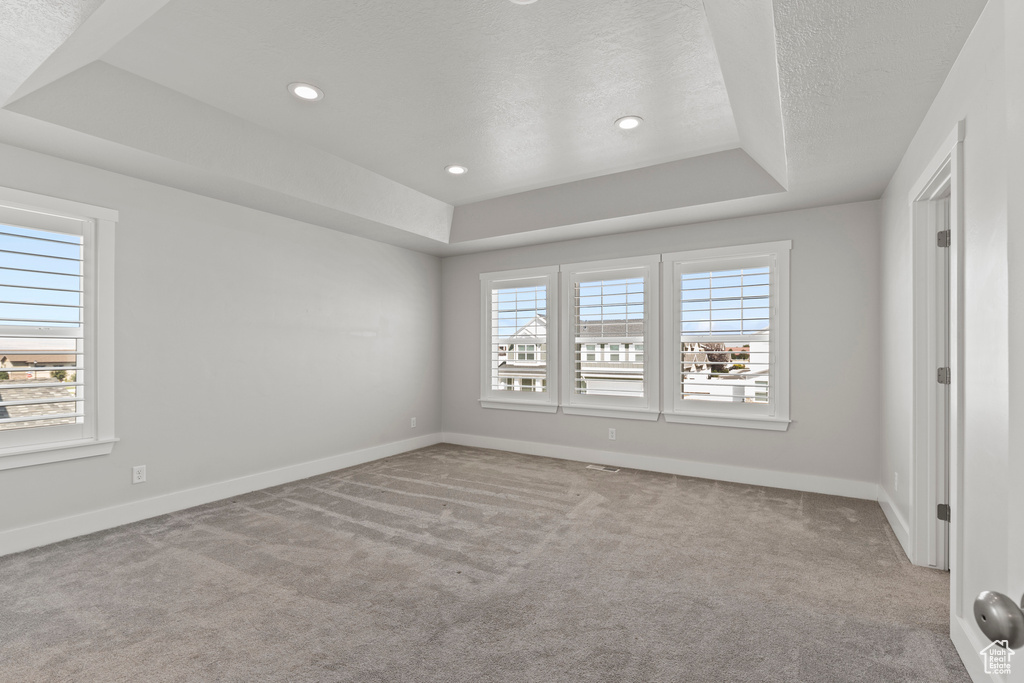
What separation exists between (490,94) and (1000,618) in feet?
10.1

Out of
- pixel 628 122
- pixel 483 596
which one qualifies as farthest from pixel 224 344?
pixel 628 122

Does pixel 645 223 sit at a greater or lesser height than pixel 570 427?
greater

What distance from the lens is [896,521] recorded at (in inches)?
127

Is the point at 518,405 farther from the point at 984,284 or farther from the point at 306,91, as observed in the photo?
the point at 984,284

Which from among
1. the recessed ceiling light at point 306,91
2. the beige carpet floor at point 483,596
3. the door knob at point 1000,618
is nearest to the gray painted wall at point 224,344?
the beige carpet floor at point 483,596

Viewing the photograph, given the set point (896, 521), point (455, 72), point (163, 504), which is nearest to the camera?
point (455, 72)

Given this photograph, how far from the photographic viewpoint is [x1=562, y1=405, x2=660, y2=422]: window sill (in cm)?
493

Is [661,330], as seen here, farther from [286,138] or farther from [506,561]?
[286,138]

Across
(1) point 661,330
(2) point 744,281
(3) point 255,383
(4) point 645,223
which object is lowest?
(3) point 255,383

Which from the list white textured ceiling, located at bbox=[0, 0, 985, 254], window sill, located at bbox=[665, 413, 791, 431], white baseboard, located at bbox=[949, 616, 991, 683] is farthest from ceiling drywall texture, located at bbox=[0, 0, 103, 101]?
window sill, located at bbox=[665, 413, 791, 431]

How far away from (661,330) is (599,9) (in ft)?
10.4

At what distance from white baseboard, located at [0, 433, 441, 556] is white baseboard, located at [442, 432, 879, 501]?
57.4 inches

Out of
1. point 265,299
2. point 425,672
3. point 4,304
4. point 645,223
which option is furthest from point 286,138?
point 425,672

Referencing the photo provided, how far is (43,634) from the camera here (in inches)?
84.4
